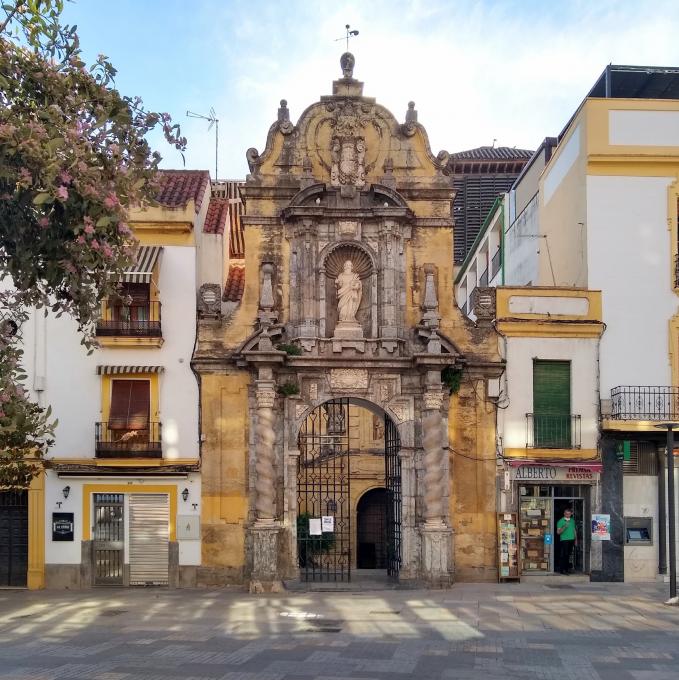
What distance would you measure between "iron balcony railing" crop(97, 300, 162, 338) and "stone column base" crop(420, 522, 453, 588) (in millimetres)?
8293

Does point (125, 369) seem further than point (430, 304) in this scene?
Yes

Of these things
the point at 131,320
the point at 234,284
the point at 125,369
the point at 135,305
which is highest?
the point at 234,284

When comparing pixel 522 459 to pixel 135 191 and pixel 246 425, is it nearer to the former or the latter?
pixel 246 425

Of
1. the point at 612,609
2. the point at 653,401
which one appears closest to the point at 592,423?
the point at 653,401

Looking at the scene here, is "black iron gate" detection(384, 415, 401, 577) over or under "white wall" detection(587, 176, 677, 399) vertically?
under

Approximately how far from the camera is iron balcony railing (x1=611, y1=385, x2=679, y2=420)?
2581 centimetres

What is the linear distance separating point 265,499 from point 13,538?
22.1ft

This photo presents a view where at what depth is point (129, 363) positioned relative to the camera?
25.9 metres

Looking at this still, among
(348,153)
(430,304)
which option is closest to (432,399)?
(430,304)

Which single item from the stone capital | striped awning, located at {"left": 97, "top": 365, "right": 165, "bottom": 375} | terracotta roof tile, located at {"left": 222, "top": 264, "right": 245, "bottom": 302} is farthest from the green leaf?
terracotta roof tile, located at {"left": 222, "top": 264, "right": 245, "bottom": 302}

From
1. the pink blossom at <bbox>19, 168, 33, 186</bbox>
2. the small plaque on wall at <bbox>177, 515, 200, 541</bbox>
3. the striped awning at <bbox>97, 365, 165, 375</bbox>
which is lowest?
the small plaque on wall at <bbox>177, 515, 200, 541</bbox>

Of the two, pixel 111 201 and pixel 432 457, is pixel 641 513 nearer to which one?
pixel 432 457

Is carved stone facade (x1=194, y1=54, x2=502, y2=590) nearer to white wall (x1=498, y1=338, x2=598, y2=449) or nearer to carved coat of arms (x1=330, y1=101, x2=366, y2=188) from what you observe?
carved coat of arms (x1=330, y1=101, x2=366, y2=188)

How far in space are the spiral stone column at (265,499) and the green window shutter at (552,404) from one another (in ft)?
21.9
